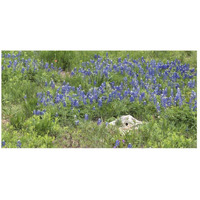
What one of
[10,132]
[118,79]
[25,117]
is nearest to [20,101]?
[25,117]

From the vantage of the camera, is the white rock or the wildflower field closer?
the wildflower field

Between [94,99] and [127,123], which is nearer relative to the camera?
[127,123]

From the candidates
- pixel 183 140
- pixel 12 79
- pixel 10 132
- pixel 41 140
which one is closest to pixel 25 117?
pixel 10 132

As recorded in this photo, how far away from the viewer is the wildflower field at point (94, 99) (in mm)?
4367

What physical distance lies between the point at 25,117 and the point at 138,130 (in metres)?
1.73

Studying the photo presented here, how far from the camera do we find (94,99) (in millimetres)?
5180

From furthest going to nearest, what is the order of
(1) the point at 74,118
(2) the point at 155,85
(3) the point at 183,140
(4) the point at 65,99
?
1. (2) the point at 155,85
2. (4) the point at 65,99
3. (1) the point at 74,118
4. (3) the point at 183,140

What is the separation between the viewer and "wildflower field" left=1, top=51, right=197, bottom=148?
4367 mm

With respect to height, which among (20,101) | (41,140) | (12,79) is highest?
(12,79)

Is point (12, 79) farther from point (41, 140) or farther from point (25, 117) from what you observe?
point (41, 140)

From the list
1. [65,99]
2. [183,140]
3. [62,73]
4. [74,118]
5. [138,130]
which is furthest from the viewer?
[62,73]

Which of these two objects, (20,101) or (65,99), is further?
(20,101)

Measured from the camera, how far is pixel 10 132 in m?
4.45

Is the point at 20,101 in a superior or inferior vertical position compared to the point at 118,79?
inferior
